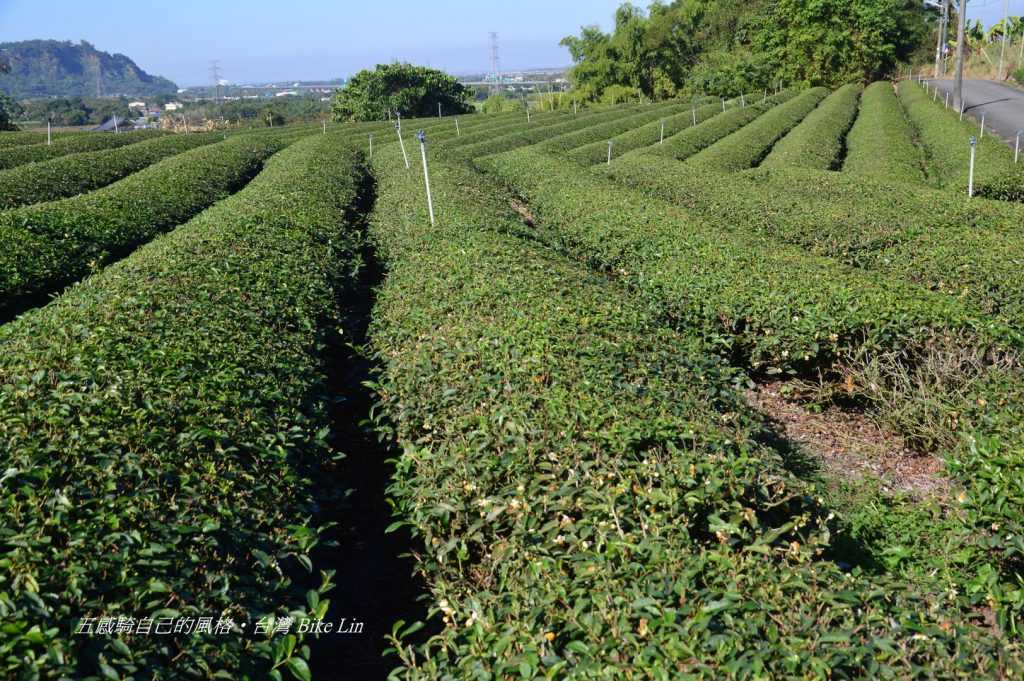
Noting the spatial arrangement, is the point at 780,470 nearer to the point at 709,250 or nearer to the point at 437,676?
the point at 437,676

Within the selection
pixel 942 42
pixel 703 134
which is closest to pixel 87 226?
pixel 703 134

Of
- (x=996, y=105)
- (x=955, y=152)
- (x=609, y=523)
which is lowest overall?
(x=609, y=523)

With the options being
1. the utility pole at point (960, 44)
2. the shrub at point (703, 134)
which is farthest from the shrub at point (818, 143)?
the utility pole at point (960, 44)

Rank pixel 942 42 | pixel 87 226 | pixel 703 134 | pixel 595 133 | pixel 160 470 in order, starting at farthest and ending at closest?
pixel 942 42
pixel 595 133
pixel 703 134
pixel 87 226
pixel 160 470

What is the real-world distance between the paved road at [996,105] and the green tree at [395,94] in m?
30.3

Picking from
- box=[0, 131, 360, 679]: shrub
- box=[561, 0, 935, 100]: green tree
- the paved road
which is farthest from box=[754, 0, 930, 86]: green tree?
box=[0, 131, 360, 679]: shrub

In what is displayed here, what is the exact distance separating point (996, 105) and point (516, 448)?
3719 cm

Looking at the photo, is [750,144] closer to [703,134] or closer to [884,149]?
[703,134]

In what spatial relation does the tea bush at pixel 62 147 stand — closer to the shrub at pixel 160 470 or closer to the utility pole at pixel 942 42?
the shrub at pixel 160 470

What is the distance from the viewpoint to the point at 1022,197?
1334 centimetres

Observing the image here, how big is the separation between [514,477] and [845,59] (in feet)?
172

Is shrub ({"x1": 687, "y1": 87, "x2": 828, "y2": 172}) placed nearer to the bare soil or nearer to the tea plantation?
the tea plantation

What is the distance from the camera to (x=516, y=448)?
401 cm

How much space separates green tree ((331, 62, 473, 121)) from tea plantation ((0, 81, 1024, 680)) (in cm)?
4283
